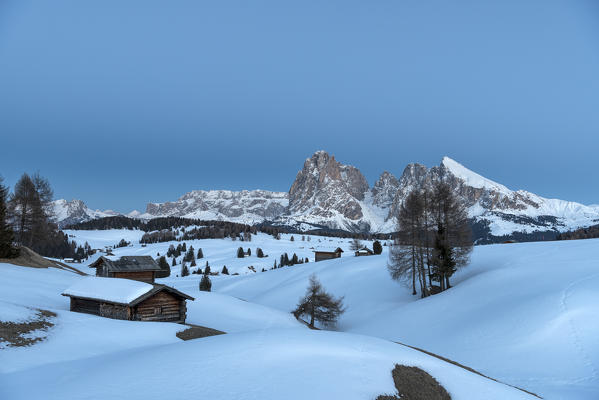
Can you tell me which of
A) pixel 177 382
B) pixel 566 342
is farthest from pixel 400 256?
pixel 177 382

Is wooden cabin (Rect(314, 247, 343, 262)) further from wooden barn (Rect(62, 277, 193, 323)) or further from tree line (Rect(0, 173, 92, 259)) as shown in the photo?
wooden barn (Rect(62, 277, 193, 323))

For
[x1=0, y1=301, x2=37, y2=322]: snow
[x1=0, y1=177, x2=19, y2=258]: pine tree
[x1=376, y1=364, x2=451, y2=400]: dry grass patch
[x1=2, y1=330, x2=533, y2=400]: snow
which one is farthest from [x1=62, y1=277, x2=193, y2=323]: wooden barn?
[x1=376, y1=364, x2=451, y2=400]: dry grass patch

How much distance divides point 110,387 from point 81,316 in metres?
14.3

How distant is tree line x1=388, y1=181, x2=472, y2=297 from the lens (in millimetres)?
36500

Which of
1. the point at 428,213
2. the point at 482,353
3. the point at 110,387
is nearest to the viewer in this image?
the point at 110,387

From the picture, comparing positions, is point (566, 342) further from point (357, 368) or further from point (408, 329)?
point (357, 368)

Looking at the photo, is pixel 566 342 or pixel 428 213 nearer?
pixel 566 342

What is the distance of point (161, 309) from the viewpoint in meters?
27.7

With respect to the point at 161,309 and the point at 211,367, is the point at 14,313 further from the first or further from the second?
the point at 211,367

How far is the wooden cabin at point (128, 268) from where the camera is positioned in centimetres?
3927

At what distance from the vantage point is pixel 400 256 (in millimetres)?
39219

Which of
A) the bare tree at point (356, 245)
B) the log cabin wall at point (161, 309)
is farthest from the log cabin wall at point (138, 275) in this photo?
the bare tree at point (356, 245)

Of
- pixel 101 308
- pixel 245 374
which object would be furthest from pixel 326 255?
pixel 245 374

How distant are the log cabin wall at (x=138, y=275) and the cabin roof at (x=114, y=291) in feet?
38.8
